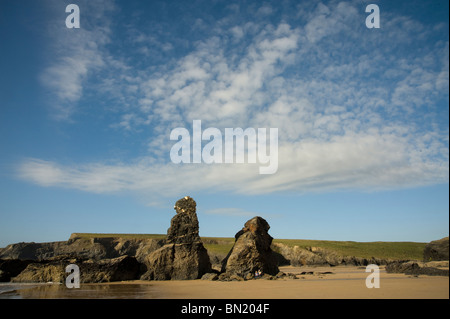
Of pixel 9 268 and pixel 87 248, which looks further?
pixel 87 248

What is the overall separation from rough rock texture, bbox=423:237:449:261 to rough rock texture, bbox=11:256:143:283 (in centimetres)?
3155

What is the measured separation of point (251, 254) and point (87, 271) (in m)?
12.4

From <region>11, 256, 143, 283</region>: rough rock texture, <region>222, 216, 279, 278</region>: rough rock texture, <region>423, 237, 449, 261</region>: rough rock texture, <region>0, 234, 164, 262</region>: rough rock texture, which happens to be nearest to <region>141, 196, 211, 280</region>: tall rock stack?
<region>11, 256, 143, 283</region>: rough rock texture

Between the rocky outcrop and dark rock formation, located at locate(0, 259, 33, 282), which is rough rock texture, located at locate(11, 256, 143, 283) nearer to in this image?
dark rock formation, located at locate(0, 259, 33, 282)

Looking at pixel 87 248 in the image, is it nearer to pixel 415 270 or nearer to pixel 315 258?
pixel 315 258

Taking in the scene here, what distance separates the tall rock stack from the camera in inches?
891

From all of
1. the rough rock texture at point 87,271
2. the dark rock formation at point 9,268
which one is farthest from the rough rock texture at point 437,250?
the dark rock formation at point 9,268

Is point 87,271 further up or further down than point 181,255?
further down

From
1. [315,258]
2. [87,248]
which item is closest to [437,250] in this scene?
[315,258]

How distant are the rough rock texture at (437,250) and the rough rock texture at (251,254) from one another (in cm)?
2053

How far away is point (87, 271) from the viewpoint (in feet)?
70.4
